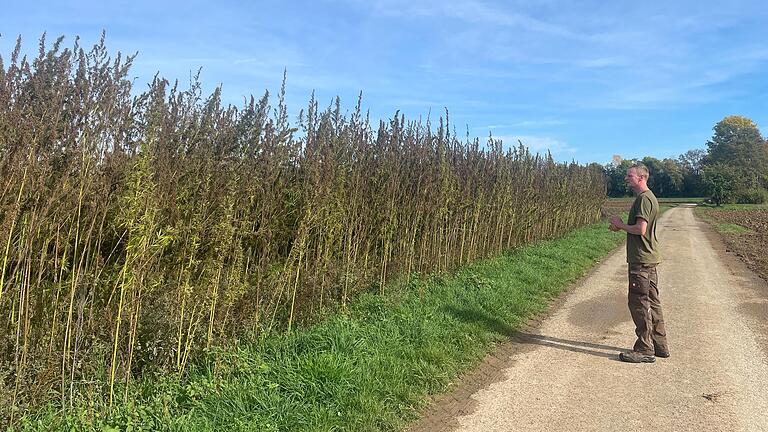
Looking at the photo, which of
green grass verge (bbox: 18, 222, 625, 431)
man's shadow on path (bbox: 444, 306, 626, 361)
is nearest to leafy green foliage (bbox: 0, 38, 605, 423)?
green grass verge (bbox: 18, 222, 625, 431)

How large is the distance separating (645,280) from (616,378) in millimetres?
1302

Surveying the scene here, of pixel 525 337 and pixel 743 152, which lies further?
pixel 743 152

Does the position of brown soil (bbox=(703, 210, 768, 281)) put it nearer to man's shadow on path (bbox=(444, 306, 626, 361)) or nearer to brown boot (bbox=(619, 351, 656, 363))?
man's shadow on path (bbox=(444, 306, 626, 361))

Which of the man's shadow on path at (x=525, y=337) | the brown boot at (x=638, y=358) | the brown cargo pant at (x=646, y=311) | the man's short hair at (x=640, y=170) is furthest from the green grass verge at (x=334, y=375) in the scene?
the man's short hair at (x=640, y=170)

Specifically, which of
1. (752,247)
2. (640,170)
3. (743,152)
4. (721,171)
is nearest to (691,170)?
(743,152)

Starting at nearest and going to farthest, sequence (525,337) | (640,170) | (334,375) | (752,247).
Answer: (334,375), (640,170), (525,337), (752,247)

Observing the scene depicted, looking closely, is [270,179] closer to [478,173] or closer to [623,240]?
[478,173]

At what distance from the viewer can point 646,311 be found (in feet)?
19.4

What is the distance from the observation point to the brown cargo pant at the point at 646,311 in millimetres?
5828

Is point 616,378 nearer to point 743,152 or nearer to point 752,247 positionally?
point 752,247

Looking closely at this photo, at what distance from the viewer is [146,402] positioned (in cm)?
402

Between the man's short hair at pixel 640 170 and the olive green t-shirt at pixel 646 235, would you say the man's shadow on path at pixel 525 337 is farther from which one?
the man's short hair at pixel 640 170

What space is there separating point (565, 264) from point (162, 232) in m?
10.6

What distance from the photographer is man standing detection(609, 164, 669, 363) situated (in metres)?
5.84
